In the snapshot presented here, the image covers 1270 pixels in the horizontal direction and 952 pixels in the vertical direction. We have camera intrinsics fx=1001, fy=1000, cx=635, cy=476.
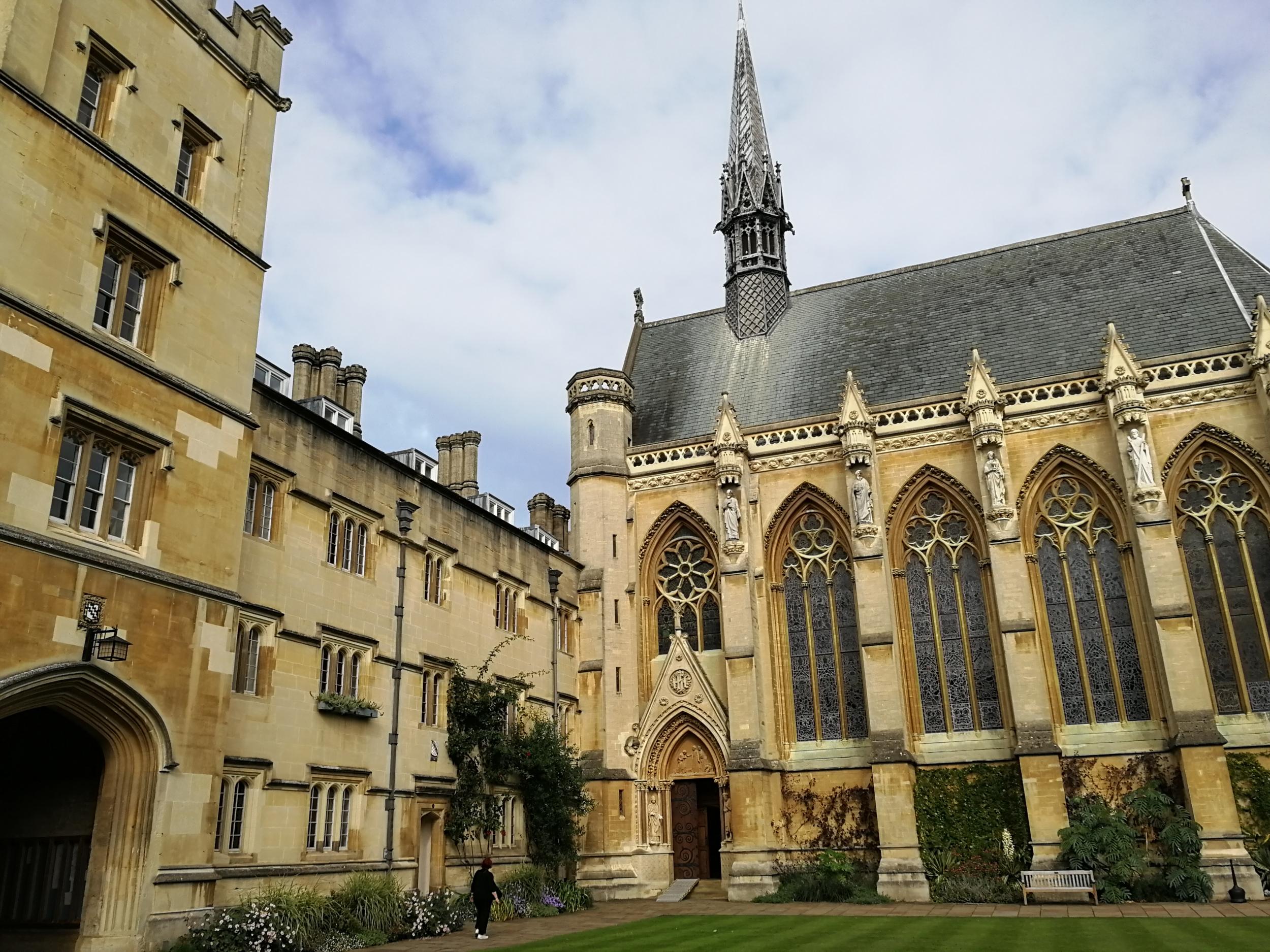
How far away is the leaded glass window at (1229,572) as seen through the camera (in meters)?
23.1

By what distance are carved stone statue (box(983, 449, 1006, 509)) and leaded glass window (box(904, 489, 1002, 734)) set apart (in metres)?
1.73

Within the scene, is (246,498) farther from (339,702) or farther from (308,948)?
(308,948)

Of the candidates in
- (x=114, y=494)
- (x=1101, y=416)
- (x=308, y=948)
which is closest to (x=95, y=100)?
(x=114, y=494)

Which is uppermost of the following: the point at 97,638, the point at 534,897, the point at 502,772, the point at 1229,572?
the point at 1229,572

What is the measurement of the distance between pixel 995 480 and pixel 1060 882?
Result: 9349 mm

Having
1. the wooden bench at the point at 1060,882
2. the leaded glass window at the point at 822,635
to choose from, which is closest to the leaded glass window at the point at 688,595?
the leaded glass window at the point at 822,635

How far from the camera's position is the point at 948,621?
26000 millimetres

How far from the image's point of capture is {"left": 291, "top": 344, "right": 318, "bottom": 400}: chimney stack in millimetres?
24609

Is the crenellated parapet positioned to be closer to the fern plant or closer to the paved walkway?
the paved walkway

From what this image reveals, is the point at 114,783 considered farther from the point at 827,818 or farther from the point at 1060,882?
the point at 1060,882

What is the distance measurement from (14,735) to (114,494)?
3933 millimetres

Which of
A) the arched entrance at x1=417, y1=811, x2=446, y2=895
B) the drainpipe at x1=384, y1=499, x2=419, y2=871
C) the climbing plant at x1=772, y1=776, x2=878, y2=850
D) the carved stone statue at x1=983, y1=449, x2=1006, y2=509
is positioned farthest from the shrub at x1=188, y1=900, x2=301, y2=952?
the carved stone statue at x1=983, y1=449, x2=1006, y2=509

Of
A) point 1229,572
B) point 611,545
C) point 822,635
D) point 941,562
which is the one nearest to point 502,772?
point 611,545

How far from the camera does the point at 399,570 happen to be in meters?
20.4
